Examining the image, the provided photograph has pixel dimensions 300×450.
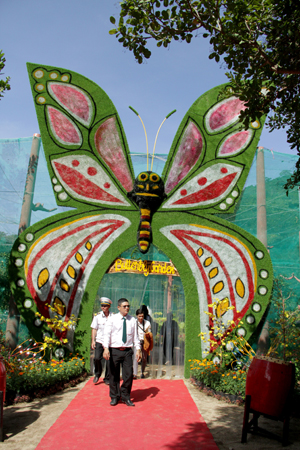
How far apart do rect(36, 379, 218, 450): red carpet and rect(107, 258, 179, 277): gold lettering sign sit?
2405mm

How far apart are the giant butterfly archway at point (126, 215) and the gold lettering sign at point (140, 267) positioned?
203 millimetres

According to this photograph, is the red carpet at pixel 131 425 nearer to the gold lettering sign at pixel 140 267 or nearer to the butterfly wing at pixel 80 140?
the gold lettering sign at pixel 140 267

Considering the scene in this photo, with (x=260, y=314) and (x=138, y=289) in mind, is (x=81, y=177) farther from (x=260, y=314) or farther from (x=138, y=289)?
(x=260, y=314)

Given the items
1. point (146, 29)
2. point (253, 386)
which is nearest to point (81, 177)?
point (146, 29)

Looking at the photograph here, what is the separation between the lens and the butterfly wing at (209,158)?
307 inches

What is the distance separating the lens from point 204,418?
4.75 m

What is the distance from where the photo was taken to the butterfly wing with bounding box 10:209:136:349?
7074 millimetres

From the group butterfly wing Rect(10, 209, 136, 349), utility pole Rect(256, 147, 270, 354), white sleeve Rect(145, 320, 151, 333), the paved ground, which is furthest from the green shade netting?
the paved ground

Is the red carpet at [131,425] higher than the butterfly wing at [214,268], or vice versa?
the butterfly wing at [214,268]

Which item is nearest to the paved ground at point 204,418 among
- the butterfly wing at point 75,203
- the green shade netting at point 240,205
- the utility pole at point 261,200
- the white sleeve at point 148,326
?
the white sleeve at point 148,326

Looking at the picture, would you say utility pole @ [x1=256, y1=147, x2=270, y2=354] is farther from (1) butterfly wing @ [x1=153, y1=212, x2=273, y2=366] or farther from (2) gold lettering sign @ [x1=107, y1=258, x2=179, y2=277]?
(2) gold lettering sign @ [x1=107, y1=258, x2=179, y2=277]

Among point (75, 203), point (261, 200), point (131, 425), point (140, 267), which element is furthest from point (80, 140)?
point (131, 425)

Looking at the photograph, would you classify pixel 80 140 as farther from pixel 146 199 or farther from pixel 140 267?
pixel 140 267

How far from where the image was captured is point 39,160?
916 centimetres
